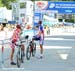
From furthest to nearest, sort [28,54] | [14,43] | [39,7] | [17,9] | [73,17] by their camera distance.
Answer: [73,17] → [39,7] → [17,9] → [28,54] → [14,43]

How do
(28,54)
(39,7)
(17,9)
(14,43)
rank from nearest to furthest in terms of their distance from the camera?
(14,43)
(28,54)
(17,9)
(39,7)

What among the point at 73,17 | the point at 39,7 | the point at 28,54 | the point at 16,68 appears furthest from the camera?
the point at 73,17

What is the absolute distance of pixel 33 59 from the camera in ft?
69.0

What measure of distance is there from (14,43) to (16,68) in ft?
4.83

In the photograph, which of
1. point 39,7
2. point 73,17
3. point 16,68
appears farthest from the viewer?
point 73,17

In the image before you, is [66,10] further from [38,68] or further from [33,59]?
→ [38,68]

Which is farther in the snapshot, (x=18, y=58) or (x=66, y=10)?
(x=66, y=10)

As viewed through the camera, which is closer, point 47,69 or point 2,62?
point 47,69

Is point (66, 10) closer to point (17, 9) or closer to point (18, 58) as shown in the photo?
point (17, 9)

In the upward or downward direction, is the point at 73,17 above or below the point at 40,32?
below

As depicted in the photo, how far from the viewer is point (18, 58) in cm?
1714

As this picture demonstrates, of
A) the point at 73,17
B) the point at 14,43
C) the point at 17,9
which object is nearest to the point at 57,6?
the point at 17,9

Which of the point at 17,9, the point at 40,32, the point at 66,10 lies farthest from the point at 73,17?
the point at 40,32

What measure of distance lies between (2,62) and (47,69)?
261 centimetres
